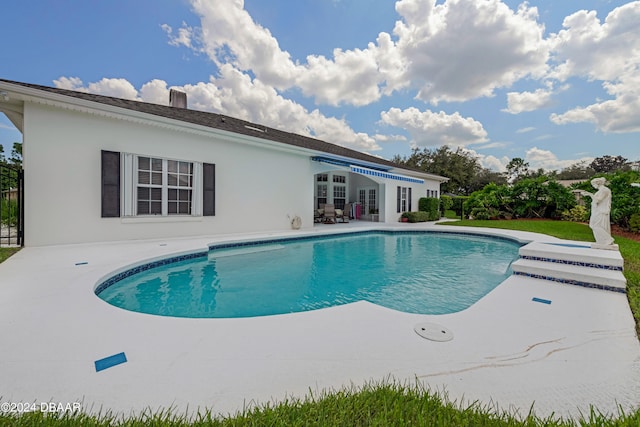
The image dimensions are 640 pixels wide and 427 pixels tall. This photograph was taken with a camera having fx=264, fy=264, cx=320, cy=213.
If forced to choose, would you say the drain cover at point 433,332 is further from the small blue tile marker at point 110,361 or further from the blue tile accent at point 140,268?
the blue tile accent at point 140,268

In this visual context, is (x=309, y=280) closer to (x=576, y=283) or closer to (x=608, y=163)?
(x=576, y=283)

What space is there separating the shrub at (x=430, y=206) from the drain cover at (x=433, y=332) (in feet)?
64.6

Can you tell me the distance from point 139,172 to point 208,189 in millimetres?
2613

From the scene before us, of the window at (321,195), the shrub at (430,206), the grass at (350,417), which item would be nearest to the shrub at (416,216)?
the shrub at (430,206)

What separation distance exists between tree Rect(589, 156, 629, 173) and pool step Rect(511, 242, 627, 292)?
2685 inches

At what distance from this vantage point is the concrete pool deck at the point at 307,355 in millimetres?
2252

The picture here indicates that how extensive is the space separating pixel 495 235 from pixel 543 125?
17.7m

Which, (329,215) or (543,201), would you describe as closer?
(543,201)

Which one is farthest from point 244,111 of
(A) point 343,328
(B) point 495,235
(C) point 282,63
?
(A) point 343,328

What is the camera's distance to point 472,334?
11.3 ft

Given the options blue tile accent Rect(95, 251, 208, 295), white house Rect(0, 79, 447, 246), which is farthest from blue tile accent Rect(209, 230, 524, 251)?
white house Rect(0, 79, 447, 246)

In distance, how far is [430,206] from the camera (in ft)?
72.2


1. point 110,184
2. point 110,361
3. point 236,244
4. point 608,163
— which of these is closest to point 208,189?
point 236,244

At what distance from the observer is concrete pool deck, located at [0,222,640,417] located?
7.39 ft
